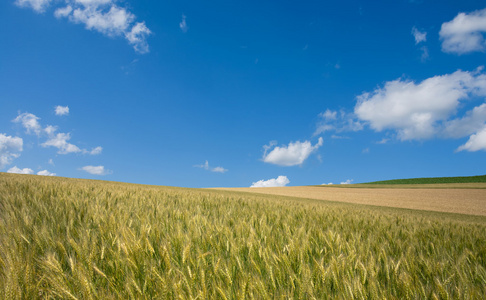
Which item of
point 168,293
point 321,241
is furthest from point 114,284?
point 321,241

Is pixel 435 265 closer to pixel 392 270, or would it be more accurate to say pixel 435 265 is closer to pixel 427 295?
pixel 392 270

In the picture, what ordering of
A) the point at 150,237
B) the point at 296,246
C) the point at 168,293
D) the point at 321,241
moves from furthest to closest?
the point at 321,241
the point at 150,237
the point at 296,246
the point at 168,293

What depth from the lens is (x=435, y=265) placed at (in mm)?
1615

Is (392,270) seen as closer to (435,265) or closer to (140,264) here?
(435,265)

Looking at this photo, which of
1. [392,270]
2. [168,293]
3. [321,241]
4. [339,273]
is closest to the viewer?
[168,293]

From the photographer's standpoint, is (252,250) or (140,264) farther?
(252,250)

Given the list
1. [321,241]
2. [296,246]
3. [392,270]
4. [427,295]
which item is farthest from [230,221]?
[427,295]

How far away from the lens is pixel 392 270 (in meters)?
1.52

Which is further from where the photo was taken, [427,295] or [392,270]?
[392,270]

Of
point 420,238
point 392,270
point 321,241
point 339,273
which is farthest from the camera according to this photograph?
point 420,238

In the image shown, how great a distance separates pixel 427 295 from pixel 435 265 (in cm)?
48

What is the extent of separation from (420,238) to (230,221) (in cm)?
208

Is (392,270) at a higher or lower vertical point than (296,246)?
lower

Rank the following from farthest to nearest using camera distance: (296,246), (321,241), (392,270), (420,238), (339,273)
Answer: (420,238) < (321,241) < (296,246) < (392,270) < (339,273)
